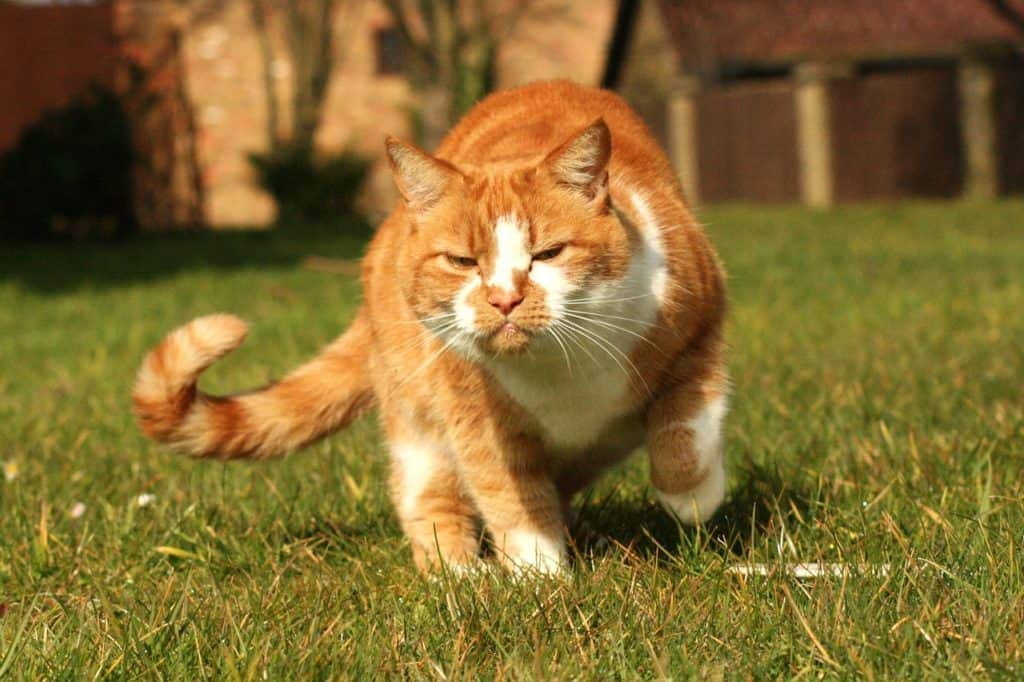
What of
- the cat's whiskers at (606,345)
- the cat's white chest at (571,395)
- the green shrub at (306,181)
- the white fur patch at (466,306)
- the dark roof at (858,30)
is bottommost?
the green shrub at (306,181)

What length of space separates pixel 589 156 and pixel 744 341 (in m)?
3.22

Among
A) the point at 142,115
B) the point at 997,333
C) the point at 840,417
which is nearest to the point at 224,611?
the point at 840,417

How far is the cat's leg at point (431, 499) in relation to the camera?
304cm

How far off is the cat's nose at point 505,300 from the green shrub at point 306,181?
17.3m

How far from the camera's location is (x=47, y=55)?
54.6ft

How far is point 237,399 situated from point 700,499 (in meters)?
1.13

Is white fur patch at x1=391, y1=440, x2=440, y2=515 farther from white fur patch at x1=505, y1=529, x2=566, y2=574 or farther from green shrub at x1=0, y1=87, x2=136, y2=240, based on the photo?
green shrub at x1=0, y1=87, x2=136, y2=240

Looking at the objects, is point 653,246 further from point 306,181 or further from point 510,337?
point 306,181

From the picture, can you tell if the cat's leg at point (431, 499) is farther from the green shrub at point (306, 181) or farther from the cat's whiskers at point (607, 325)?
the green shrub at point (306, 181)

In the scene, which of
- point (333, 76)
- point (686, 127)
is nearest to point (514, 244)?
point (686, 127)

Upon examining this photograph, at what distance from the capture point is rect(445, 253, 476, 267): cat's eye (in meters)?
2.67

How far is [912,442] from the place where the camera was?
132 inches

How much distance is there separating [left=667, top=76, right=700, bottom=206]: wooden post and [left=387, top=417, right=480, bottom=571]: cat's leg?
14.8m

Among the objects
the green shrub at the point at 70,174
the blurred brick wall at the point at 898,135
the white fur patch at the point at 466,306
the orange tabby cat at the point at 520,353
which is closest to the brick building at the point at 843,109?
the blurred brick wall at the point at 898,135
